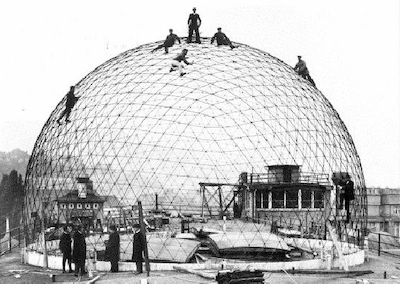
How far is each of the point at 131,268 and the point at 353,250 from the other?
9.00 m

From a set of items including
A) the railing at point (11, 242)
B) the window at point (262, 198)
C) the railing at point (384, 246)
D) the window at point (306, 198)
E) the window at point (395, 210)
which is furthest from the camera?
the window at point (395, 210)

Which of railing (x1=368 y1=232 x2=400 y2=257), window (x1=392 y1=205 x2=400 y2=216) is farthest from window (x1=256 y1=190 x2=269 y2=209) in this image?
window (x1=392 y1=205 x2=400 y2=216)

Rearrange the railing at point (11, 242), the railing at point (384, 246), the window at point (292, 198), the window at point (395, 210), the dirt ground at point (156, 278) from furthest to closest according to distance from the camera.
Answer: the window at point (395, 210)
the window at point (292, 198)
the railing at point (384, 246)
the railing at point (11, 242)
the dirt ground at point (156, 278)

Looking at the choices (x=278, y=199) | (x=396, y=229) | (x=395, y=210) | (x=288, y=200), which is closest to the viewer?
(x=288, y=200)

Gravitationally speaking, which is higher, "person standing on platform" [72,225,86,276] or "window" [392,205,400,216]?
"person standing on platform" [72,225,86,276]

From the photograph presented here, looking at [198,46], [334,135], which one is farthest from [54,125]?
[334,135]

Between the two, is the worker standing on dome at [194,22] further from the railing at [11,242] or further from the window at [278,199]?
the railing at [11,242]

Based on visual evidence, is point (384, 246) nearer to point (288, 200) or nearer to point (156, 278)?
point (288, 200)

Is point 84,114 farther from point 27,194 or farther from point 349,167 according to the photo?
point 349,167

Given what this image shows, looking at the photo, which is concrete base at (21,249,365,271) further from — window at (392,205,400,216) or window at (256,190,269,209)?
window at (392,205,400,216)

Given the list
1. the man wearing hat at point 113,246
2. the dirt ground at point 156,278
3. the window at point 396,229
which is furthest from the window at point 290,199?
the window at point 396,229

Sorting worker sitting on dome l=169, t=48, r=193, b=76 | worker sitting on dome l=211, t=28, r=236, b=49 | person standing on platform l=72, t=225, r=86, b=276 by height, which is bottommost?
person standing on platform l=72, t=225, r=86, b=276

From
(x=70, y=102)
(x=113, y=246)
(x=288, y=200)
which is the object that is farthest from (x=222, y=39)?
(x=113, y=246)

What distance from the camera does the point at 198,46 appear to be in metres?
21.3
